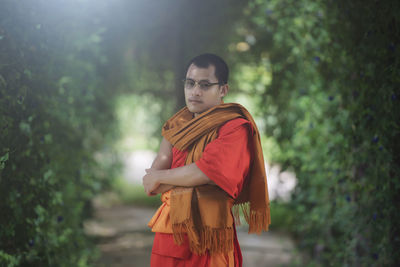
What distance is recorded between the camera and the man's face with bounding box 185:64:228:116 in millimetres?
1784

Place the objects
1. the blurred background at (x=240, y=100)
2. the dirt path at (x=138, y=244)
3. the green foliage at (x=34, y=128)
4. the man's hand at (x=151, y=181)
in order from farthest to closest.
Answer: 1. the dirt path at (x=138, y=244)
2. the blurred background at (x=240, y=100)
3. the green foliage at (x=34, y=128)
4. the man's hand at (x=151, y=181)

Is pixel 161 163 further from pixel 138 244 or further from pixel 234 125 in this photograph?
Result: pixel 138 244

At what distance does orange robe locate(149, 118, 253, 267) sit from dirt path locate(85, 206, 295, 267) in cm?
257

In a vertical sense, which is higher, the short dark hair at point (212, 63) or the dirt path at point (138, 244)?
the short dark hair at point (212, 63)

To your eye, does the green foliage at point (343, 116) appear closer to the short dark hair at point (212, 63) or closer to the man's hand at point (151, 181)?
the short dark hair at point (212, 63)

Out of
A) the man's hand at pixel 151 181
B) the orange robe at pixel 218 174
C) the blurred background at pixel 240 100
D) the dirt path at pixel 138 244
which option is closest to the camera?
the orange robe at pixel 218 174

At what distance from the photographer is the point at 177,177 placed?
5.58ft

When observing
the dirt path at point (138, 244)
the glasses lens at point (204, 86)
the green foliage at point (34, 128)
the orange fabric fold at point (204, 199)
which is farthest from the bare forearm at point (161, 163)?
the dirt path at point (138, 244)

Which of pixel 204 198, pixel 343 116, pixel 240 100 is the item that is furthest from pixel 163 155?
pixel 240 100

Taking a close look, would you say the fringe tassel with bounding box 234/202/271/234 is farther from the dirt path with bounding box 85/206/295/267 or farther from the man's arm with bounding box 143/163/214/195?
the dirt path with bounding box 85/206/295/267

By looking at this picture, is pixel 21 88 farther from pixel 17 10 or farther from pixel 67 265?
pixel 67 265

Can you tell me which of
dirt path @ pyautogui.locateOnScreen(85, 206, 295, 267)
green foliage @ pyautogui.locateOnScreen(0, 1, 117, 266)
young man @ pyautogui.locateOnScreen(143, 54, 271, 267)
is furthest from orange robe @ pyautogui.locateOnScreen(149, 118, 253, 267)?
dirt path @ pyautogui.locateOnScreen(85, 206, 295, 267)

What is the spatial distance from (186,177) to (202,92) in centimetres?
37

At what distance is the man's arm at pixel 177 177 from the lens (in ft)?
5.45
